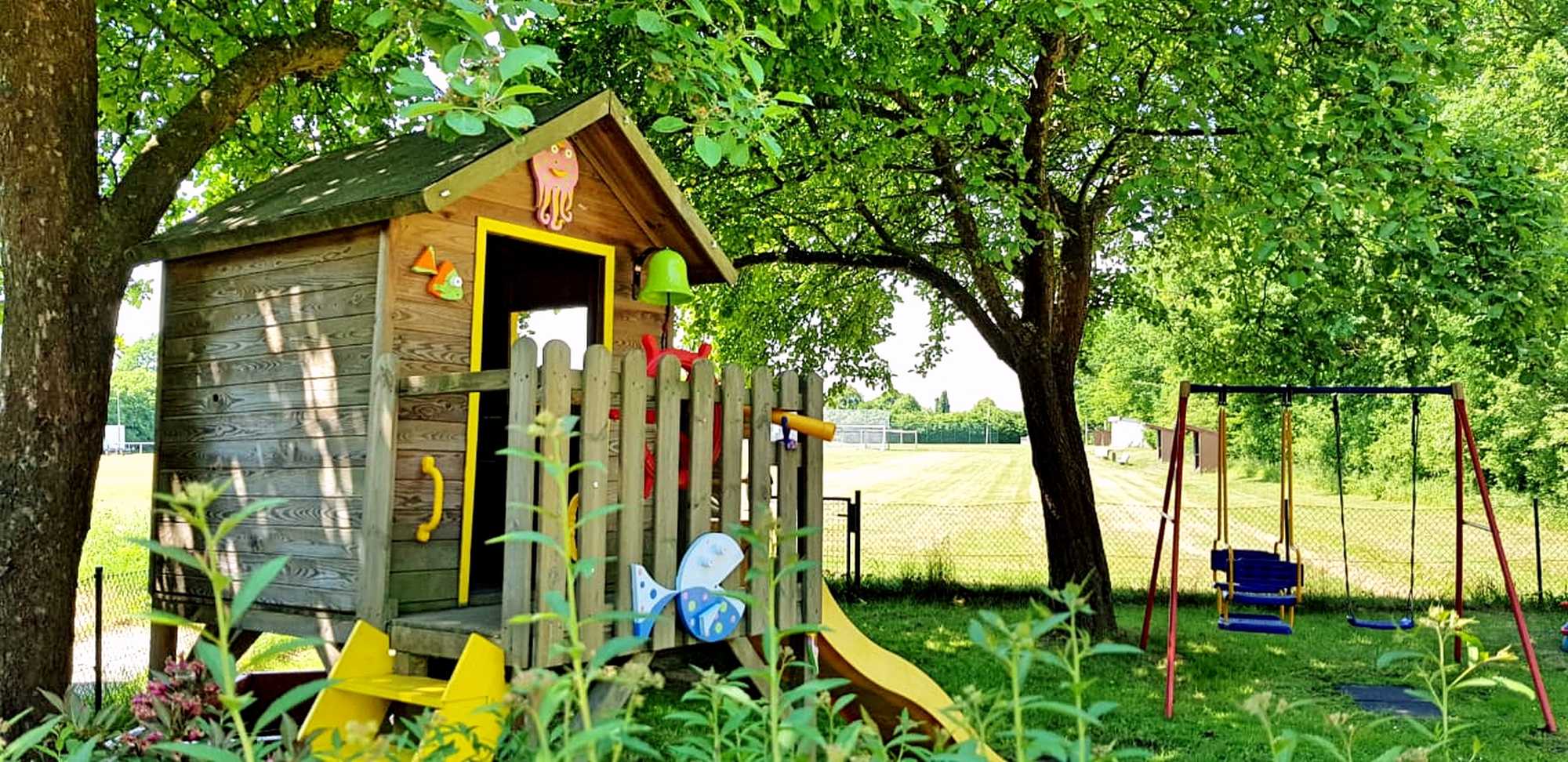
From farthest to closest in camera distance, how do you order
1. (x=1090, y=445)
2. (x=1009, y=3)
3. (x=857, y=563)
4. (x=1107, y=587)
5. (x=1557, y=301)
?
1. (x=1090, y=445)
2. (x=857, y=563)
3. (x=1107, y=587)
4. (x=1009, y=3)
5. (x=1557, y=301)

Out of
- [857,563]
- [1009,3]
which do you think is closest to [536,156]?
[1009,3]

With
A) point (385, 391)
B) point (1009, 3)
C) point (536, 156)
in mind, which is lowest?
point (385, 391)

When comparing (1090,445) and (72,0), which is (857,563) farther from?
(1090,445)

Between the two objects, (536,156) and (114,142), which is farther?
(114,142)

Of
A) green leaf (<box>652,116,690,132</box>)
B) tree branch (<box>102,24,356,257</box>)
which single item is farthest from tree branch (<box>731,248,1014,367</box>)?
green leaf (<box>652,116,690,132</box>)

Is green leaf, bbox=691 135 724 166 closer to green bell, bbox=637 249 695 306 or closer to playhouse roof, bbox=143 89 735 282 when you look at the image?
playhouse roof, bbox=143 89 735 282

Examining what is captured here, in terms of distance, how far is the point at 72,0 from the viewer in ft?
17.1

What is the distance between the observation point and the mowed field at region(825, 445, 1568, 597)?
528 inches

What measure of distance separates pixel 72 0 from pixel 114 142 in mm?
3502

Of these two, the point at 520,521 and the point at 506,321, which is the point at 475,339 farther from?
the point at 506,321

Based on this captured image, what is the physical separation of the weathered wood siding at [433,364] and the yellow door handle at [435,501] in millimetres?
25

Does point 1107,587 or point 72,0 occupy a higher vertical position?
point 72,0

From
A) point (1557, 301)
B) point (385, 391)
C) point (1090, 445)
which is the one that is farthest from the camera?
point (1090, 445)

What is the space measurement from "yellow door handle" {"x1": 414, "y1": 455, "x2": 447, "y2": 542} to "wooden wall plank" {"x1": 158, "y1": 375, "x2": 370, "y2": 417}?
0.36 metres
